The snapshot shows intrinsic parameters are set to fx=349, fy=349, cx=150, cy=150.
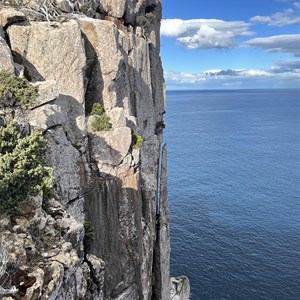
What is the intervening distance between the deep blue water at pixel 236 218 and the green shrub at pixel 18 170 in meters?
54.0

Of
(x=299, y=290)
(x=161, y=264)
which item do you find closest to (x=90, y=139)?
(x=161, y=264)

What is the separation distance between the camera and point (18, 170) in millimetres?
17562

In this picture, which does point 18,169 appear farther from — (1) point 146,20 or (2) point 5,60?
(1) point 146,20

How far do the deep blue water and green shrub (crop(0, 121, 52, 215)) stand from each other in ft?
177

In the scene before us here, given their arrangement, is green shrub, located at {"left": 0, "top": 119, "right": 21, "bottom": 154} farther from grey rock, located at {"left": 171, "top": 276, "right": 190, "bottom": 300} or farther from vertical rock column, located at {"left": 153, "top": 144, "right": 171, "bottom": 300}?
grey rock, located at {"left": 171, "top": 276, "right": 190, "bottom": 300}

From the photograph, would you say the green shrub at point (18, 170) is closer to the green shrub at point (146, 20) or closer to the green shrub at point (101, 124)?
the green shrub at point (101, 124)

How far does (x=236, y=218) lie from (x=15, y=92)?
244ft

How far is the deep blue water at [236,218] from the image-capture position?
67.1 m

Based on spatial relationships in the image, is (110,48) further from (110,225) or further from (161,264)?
(161,264)

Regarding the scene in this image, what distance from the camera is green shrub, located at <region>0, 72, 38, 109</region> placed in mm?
23948

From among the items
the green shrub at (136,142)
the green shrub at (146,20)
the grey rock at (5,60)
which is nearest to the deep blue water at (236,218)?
the green shrub at (136,142)

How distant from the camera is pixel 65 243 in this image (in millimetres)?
16891

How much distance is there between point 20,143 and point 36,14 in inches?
735

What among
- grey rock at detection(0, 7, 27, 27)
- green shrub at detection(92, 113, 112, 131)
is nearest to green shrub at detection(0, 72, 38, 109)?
green shrub at detection(92, 113, 112, 131)
